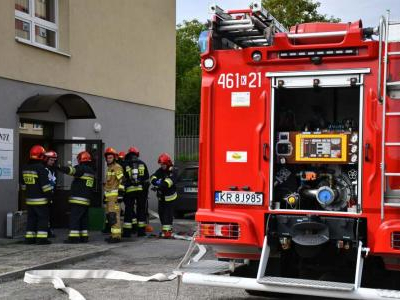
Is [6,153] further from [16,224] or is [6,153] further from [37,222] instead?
[37,222]

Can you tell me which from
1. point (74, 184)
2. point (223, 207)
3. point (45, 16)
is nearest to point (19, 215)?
point (74, 184)

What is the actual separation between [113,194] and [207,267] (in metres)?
5.42

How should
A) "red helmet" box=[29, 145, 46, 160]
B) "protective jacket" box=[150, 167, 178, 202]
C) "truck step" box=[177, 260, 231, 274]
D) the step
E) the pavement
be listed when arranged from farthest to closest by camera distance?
"protective jacket" box=[150, 167, 178, 202] → "red helmet" box=[29, 145, 46, 160] → the pavement → "truck step" box=[177, 260, 231, 274] → the step

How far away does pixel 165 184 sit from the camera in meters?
12.0

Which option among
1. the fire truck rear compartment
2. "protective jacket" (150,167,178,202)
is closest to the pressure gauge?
the fire truck rear compartment

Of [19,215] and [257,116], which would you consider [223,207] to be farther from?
[19,215]

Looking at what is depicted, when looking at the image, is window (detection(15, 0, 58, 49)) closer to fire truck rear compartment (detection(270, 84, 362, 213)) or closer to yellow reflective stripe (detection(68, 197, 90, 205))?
yellow reflective stripe (detection(68, 197, 90, 205))

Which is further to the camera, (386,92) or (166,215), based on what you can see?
(166,215)

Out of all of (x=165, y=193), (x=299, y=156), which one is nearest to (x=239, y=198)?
(x=299, y=156)

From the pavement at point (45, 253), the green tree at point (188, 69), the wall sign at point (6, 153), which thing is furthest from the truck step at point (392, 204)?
the green tree at point (188, 69)

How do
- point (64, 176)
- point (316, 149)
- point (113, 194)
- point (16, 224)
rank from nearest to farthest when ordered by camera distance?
1. point (316, 149)
2. point (113, 194)
3. point (16, 224)
4. point (64, 176)

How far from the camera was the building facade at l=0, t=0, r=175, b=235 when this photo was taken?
12.0 meters

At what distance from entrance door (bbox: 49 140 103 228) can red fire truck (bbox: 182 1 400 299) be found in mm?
6776

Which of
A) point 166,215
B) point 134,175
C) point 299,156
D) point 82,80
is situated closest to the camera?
point 299,156
